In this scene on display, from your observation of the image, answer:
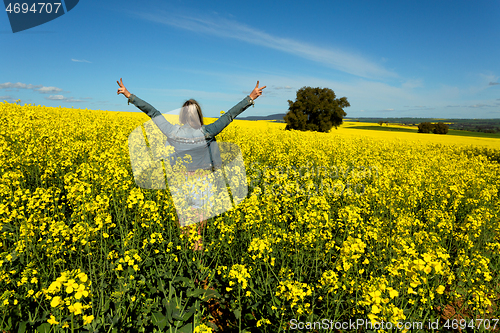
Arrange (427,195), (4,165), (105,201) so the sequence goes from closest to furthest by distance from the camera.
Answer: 1. (105,201)
2. (4,165)
3. (427,195)

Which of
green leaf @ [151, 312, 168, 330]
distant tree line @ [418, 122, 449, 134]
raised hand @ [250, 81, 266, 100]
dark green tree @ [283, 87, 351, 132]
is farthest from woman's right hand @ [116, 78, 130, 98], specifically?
distant tree line @ [418, 122, 449, 134]

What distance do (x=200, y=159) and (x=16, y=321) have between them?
322cm

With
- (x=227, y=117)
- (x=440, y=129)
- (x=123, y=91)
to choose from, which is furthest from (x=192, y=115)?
(x=440, y=129)

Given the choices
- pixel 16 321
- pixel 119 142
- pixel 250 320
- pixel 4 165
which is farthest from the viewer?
pixel 119 142

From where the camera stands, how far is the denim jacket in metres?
4.46

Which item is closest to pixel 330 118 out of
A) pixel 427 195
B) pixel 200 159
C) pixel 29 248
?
pixel 427 195

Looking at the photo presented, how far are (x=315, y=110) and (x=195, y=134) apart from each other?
37809 millimetres

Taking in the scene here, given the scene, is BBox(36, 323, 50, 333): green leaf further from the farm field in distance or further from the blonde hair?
the blonde hair

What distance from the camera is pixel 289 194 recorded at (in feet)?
13.4

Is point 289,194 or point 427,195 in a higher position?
point 289,194

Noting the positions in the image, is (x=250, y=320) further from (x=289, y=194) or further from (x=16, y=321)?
(x=16, y=321)

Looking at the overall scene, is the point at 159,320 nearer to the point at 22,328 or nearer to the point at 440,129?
the point at 22,328

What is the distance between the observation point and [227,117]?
4543 millimetres

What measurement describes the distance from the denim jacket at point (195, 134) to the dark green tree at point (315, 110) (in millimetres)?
35143
